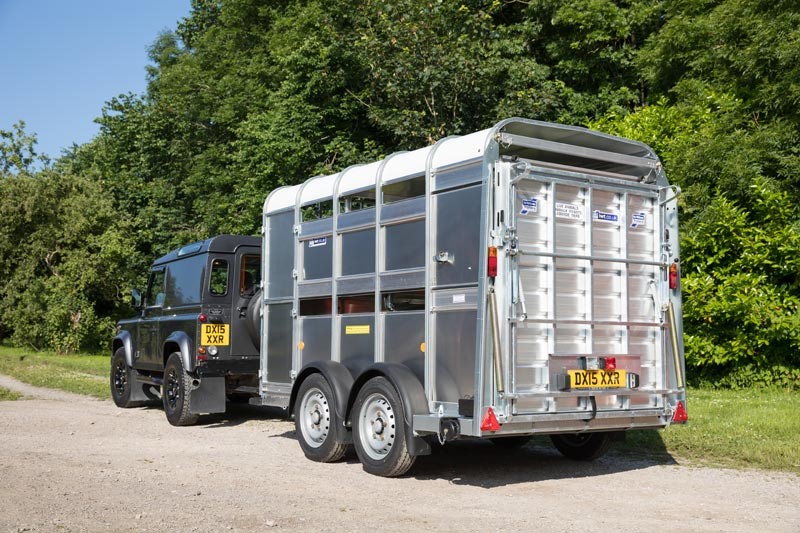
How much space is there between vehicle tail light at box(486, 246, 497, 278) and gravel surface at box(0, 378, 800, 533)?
1900 mm

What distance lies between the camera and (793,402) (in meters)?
13.6

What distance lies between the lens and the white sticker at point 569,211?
326 inches

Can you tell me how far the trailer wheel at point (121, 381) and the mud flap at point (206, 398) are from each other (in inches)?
130

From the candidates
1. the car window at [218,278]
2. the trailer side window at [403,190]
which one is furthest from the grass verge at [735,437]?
the car window at [218,278]

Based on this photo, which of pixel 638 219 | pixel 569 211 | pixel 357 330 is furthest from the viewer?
Result: pixel 357 330

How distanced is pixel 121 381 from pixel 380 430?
8.89 metres

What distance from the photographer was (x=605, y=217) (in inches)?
340

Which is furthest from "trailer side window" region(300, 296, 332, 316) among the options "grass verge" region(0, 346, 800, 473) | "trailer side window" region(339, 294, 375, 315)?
"grass verge" region(0, 346, 800, 473)

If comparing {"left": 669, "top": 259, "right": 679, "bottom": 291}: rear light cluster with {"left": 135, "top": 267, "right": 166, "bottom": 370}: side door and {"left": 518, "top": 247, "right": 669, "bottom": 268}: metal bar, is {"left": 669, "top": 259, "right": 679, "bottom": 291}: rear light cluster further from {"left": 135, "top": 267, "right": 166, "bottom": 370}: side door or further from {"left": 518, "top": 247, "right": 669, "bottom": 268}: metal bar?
{"left": 135, "top": 267, "right": 166, "bottom": 370}: side door

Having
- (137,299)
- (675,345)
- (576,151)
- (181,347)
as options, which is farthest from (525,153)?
(137,299)

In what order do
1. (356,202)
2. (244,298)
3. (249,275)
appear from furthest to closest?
1. (249,275)
2. (244,298)
3. (356,202)

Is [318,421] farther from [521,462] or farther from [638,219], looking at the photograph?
[638,219]

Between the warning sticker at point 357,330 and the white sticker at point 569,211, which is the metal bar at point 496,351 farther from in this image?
the warning sticker at point 357,330

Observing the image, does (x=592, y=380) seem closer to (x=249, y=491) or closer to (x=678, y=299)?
(x=678, y=299)
